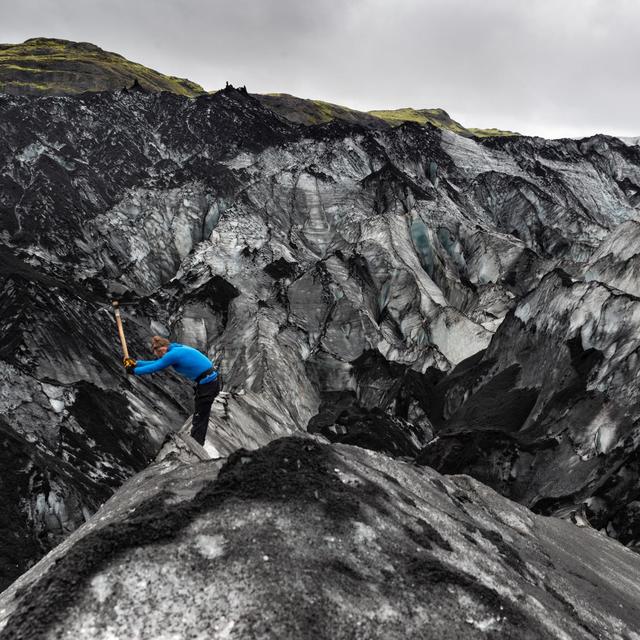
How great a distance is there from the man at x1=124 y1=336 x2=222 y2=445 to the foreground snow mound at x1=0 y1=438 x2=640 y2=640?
1.69 meters

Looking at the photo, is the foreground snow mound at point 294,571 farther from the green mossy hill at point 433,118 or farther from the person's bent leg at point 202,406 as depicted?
the green mossy hill at point 433,118

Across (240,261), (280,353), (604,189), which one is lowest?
(280,353)

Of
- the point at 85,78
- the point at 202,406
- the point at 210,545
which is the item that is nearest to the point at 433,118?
the point at 85,78

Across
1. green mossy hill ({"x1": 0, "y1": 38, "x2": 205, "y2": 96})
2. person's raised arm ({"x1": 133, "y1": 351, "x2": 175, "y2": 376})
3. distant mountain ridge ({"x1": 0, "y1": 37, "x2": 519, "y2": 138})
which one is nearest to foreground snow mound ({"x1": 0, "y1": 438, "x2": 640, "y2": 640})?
person's raised arm ({"x1": 133, "y1": 351, "x2": 175, "y2": 376})

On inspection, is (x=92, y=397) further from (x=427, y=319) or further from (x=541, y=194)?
(x=541, y=194)

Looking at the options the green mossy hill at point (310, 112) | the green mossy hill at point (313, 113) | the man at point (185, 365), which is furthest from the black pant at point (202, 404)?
the green mossy hill at point (310, 112)

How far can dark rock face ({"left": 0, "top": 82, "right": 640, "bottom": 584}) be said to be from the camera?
59.9 ft

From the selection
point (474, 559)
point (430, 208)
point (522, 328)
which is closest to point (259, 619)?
point (474, 559)

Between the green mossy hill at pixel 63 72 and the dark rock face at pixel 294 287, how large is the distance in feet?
83.6

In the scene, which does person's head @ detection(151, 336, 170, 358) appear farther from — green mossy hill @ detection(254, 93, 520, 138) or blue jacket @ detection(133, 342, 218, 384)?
green mossy hill @ detection(254, 93, 520, 138)

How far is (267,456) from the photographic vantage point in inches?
230

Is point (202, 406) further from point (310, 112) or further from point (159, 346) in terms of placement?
point (310, 112)

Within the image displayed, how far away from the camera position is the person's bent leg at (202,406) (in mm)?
9164

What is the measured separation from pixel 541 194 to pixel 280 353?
4369 centimetres
